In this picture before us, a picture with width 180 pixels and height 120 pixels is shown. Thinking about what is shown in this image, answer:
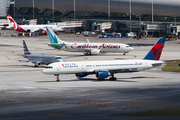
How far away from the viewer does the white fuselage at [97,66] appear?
60.0 metres

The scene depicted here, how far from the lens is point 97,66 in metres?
62.3

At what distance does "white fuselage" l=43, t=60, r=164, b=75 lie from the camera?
60.0 m

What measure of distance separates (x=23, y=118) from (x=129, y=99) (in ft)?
50.3

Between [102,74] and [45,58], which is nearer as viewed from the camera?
[102,74]

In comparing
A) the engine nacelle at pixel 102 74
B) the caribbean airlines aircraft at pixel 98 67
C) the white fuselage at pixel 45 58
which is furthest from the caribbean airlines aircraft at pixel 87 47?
the engine nacelle at pixel 102 74

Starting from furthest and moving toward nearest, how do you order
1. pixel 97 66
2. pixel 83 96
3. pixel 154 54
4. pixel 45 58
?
pixel 45 58 → pixel 154 54 → pixel 97 66 → pixel 83 96

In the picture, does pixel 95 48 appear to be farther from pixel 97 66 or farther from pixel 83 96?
pixel 83 96

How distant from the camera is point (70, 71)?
6031 cm

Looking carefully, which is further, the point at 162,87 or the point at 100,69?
the point at 100,69

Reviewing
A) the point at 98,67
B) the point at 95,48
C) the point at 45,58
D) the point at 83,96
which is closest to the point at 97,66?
the point at 98,67

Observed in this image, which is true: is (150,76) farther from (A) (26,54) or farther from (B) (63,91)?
(A) (26,54)

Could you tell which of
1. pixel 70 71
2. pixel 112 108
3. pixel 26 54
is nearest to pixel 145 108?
pixel 112 108

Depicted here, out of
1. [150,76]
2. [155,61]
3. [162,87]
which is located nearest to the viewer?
[162,87]

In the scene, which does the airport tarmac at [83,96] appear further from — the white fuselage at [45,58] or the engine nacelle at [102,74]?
the white fuselage at [45,58]
